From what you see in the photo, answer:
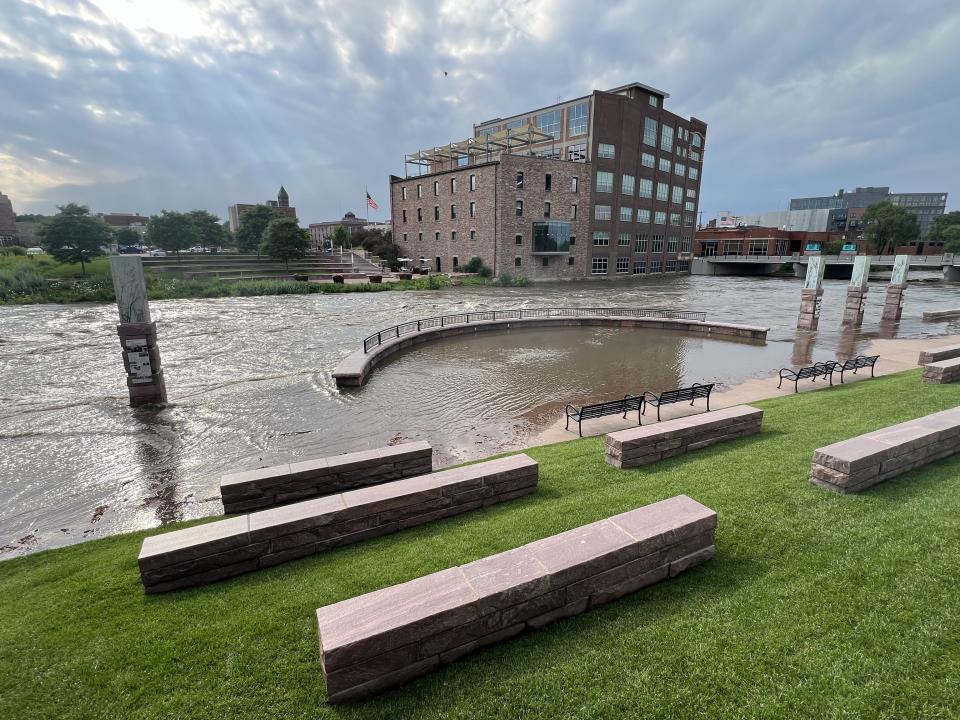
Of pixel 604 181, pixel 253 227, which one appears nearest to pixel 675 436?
pixel 604 181

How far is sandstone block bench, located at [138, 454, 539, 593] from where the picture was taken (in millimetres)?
4699

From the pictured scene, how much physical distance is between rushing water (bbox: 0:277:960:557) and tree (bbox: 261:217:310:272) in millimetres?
31949

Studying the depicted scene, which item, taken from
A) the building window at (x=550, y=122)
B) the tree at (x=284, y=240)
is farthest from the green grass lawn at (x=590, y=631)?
the building window at (x=550, y=122)

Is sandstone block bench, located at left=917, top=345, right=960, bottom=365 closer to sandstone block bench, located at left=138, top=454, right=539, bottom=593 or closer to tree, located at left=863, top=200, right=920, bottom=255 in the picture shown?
sandstone block bench, located at left=138, top=454, right=539, bottom=593

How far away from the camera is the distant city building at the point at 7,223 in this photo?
378 feet

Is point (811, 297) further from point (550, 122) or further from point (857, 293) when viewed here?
point (550, 122)

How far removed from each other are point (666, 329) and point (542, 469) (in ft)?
64.4

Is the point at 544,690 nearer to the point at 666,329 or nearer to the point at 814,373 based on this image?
the point at 814,373

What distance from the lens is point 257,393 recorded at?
1380 centimetres

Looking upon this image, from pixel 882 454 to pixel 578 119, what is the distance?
66.5 meters

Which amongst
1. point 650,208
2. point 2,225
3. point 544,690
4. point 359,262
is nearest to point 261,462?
point 544,690

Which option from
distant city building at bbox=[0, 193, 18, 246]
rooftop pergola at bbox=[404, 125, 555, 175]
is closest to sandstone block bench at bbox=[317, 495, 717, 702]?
rooftop pergola at bbox=[404, 125, 555, 175]

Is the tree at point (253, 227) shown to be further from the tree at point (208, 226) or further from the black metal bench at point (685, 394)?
the black metal bench at point (685, 394)

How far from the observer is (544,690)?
332cm
